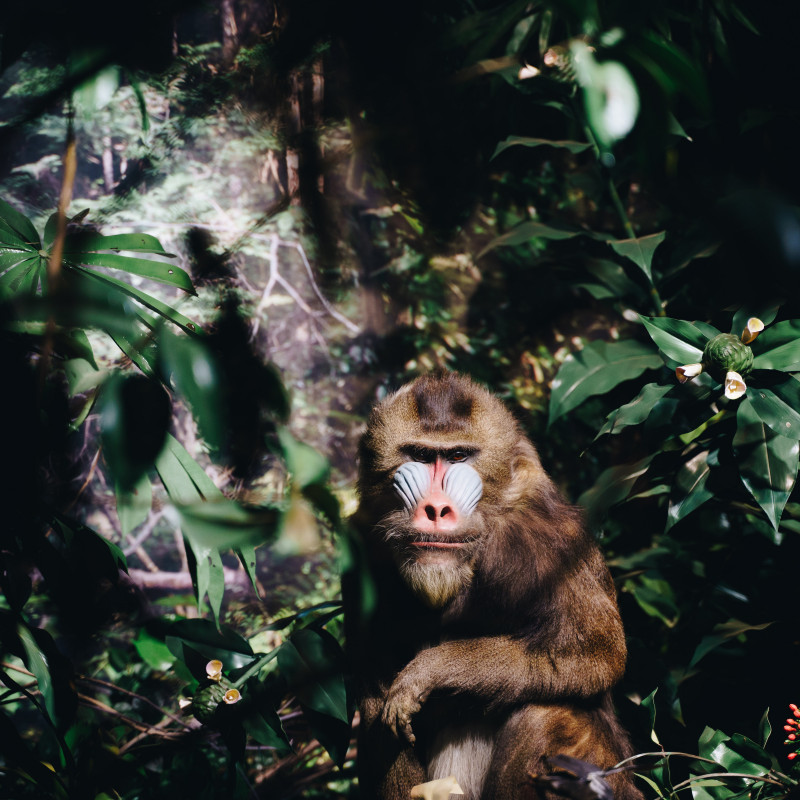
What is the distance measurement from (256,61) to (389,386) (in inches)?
74.8

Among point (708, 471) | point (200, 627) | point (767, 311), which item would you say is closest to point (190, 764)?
point (200, 627)

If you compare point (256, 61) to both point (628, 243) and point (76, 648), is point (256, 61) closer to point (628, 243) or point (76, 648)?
point (628, 243)

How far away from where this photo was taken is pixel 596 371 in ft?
8.98

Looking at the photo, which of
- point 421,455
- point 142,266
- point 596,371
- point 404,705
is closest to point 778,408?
point 596,371

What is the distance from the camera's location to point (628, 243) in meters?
2.96

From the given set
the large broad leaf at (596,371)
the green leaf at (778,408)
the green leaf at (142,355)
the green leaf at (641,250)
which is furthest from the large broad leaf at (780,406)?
the green leaf at (142,355)

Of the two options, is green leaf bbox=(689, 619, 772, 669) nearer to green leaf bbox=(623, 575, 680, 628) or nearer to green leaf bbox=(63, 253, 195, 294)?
green leaf bbox=(623, 575, 680, 628)

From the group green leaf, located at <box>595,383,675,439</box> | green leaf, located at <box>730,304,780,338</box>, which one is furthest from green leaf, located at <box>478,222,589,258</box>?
green leaf, located at <box>595,383,675,439</box>

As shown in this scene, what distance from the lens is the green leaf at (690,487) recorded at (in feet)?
7.30

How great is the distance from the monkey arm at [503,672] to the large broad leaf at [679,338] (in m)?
0.88

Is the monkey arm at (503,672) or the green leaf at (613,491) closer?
the monkey arm at (503,672)

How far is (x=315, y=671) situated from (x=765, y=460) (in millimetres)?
1494

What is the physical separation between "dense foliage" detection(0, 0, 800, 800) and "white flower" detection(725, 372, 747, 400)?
0.28ft

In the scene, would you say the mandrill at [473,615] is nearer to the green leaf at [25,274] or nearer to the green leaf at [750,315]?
the green leaf at [750,315]
